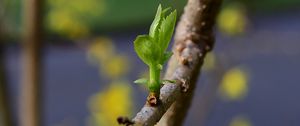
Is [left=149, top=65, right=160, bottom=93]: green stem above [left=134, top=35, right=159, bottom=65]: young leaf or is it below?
below

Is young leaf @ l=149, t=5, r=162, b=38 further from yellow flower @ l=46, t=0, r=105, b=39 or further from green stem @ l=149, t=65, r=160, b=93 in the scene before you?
yellow flower @ l=46, t=0, r=105, b=39

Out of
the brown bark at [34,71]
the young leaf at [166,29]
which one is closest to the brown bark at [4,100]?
the brown bark at [34,71]

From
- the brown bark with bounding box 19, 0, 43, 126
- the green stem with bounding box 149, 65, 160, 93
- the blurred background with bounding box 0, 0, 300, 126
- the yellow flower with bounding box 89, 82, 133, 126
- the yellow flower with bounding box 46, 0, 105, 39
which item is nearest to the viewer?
the green stem with bounding box 149, 65, 160, 93

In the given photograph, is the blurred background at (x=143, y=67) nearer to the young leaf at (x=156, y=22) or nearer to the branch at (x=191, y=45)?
the branch at (x=191, y=45)

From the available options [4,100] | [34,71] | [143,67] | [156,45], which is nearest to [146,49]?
[156,45]

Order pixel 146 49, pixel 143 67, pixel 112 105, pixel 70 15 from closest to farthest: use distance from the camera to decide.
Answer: pixel 146 49
pixel 112 105
pixel 70 15
pixel 143 67

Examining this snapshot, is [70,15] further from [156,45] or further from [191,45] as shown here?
[156,45]

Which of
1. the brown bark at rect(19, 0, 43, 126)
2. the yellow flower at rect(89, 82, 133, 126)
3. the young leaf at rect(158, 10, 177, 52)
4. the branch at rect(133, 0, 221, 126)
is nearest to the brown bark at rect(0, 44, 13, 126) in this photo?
the brown bark at rect(19, 0, 43, 126)
